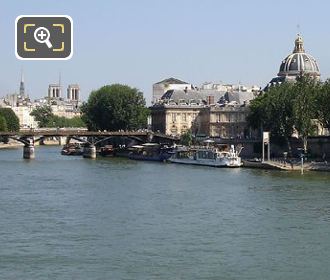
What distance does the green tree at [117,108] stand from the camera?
6438 cm

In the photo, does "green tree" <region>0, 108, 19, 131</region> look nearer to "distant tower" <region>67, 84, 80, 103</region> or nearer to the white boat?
the white boat

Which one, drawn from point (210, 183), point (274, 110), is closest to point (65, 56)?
point (210, 183)

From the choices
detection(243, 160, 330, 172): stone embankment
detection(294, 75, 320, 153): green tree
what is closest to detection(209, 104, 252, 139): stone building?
detection(294, 75, 320, 153): green tree

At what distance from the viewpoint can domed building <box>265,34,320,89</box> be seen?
63.8 metres

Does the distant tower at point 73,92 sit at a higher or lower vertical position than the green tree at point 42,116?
higher

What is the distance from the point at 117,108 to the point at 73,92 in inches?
5090

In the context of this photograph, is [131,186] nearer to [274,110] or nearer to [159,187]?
[159,187]

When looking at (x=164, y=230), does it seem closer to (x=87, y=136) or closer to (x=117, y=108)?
(x=87, y=136)

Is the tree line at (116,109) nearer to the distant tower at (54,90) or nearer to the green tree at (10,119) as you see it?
the green tree at (10,119)

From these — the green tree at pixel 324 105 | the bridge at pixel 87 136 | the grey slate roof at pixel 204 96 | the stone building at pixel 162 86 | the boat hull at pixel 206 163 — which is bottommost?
the boat hull at pixel 206 163

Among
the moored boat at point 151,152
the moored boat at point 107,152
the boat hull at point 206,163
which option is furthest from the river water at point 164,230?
the moored boat at point 107,152

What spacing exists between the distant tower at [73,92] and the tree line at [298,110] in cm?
14811

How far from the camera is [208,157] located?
4559 cm

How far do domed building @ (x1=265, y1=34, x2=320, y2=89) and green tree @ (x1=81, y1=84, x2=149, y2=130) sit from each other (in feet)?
34.9
